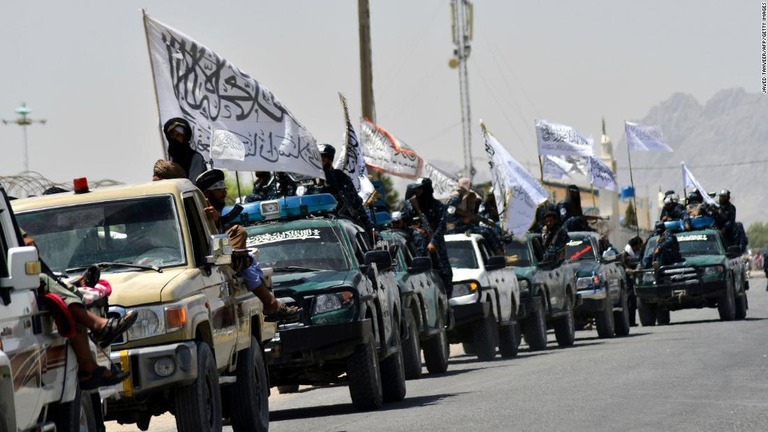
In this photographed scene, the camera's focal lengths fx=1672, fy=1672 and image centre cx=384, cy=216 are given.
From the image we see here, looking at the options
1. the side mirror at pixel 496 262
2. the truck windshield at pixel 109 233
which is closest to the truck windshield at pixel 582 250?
the side mirror at pixel 496 262

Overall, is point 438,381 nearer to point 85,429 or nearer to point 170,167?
point 170,167

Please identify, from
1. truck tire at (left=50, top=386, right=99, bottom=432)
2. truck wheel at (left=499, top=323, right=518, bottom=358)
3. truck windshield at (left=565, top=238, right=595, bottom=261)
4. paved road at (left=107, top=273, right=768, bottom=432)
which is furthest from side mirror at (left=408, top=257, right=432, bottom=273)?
truck windshield at (left=565, top=238, right=595, bottom=261)

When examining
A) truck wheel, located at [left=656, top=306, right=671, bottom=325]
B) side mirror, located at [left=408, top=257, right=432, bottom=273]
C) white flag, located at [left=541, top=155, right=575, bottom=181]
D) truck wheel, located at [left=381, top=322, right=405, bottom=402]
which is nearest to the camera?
truck wheel, located at [left=381, top=322, right=405, bottom=402]

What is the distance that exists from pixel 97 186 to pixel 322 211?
4.52 meters

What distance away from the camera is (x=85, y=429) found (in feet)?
29.3

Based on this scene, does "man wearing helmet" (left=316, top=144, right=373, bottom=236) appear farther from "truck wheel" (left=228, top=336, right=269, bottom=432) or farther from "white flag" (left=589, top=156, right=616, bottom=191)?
"white flag" (left=589, top=156, right=616, bottom=191)

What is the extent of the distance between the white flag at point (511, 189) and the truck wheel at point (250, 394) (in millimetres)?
15073

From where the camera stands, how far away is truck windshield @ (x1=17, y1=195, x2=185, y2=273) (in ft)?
36.9

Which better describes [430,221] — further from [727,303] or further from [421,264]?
[727,303]

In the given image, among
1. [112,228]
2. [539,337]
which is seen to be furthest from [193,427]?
[539,337]

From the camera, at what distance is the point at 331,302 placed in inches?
577

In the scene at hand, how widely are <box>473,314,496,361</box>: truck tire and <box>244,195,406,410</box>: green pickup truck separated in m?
6.06

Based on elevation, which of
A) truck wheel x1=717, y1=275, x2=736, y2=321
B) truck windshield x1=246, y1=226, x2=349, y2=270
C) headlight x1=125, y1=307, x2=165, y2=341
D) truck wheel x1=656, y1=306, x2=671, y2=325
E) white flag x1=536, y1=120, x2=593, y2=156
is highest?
white flag x1=536, y1=120, x2=593, y2=156

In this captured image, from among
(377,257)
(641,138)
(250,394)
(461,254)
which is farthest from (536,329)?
(641,138)
